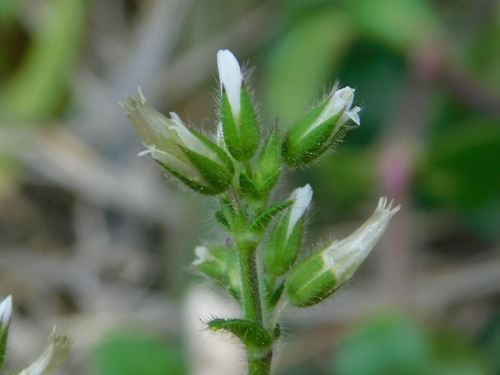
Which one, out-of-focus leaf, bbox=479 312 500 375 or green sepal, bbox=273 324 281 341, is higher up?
out-of-focus leaf, bbox=479 312 500 375

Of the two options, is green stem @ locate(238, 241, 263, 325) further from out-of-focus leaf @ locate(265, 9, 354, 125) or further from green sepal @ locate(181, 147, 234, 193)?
out-of-focus leaf @ locate(265, 9, 354, 125)

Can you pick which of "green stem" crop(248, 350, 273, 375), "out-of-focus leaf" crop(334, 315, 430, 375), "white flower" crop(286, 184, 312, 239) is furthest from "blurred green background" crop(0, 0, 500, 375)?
"green stem" crop(248, 350, 273, 375)

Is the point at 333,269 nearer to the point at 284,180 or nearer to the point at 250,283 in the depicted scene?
the point at 250,283

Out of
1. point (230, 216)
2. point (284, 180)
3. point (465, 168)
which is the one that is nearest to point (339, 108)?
point (230, 216)

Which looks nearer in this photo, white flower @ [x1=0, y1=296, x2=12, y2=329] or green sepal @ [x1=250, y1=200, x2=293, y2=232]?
green sepal @ [x1=250, y1=200, x2=293, y2=232]

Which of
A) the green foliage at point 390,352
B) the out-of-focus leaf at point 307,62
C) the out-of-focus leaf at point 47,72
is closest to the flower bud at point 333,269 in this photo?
the green foliage at point 390,352

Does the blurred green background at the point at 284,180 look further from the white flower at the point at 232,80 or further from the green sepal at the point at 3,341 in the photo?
the white flower at the point at 232,80

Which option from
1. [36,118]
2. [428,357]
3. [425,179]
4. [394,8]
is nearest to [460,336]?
[428,357]
